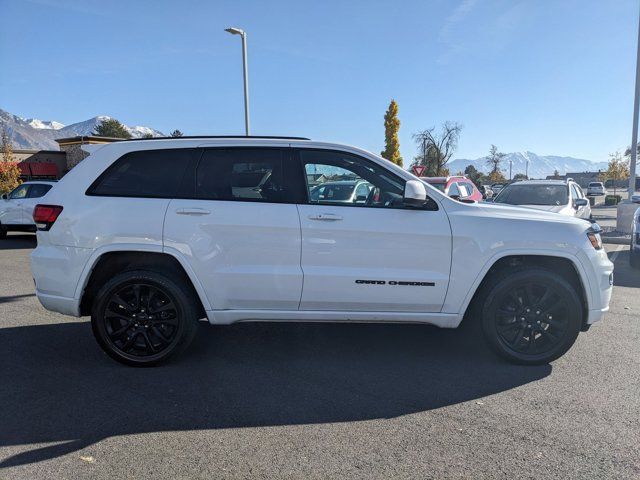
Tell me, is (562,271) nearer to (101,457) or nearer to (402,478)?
(402,478)

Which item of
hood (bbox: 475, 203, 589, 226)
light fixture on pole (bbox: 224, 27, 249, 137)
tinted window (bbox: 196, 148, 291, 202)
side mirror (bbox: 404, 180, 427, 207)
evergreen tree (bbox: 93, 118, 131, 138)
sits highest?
evergreen tree (bbox: 93, 118, 131, 138)

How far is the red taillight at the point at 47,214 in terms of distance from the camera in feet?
13.6

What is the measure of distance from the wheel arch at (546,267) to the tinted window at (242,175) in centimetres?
187

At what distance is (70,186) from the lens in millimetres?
4191

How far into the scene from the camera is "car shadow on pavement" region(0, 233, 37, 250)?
41.6ft

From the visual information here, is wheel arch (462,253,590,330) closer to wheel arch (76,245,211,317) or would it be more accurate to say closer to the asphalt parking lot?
the asphalt parking lot

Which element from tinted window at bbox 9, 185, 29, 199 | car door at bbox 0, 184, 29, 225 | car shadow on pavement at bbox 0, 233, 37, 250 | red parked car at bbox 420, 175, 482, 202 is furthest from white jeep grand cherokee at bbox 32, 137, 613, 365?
tinted window at bbox 9, 185, 29, 199

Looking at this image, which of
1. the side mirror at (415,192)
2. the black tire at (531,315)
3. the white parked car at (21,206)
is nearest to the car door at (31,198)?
the white parked car at (21,206)

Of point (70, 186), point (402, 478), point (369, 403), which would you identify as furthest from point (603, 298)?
point (70, 186)

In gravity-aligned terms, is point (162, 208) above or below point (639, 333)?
above

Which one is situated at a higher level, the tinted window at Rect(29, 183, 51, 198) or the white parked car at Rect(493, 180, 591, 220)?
the tinted window at Rect(29, 183, 51, 198)

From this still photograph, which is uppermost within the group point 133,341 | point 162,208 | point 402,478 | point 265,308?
point 162,208

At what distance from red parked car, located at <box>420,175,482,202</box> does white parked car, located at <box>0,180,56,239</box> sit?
430 inches

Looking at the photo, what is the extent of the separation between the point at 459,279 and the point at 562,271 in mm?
1035
